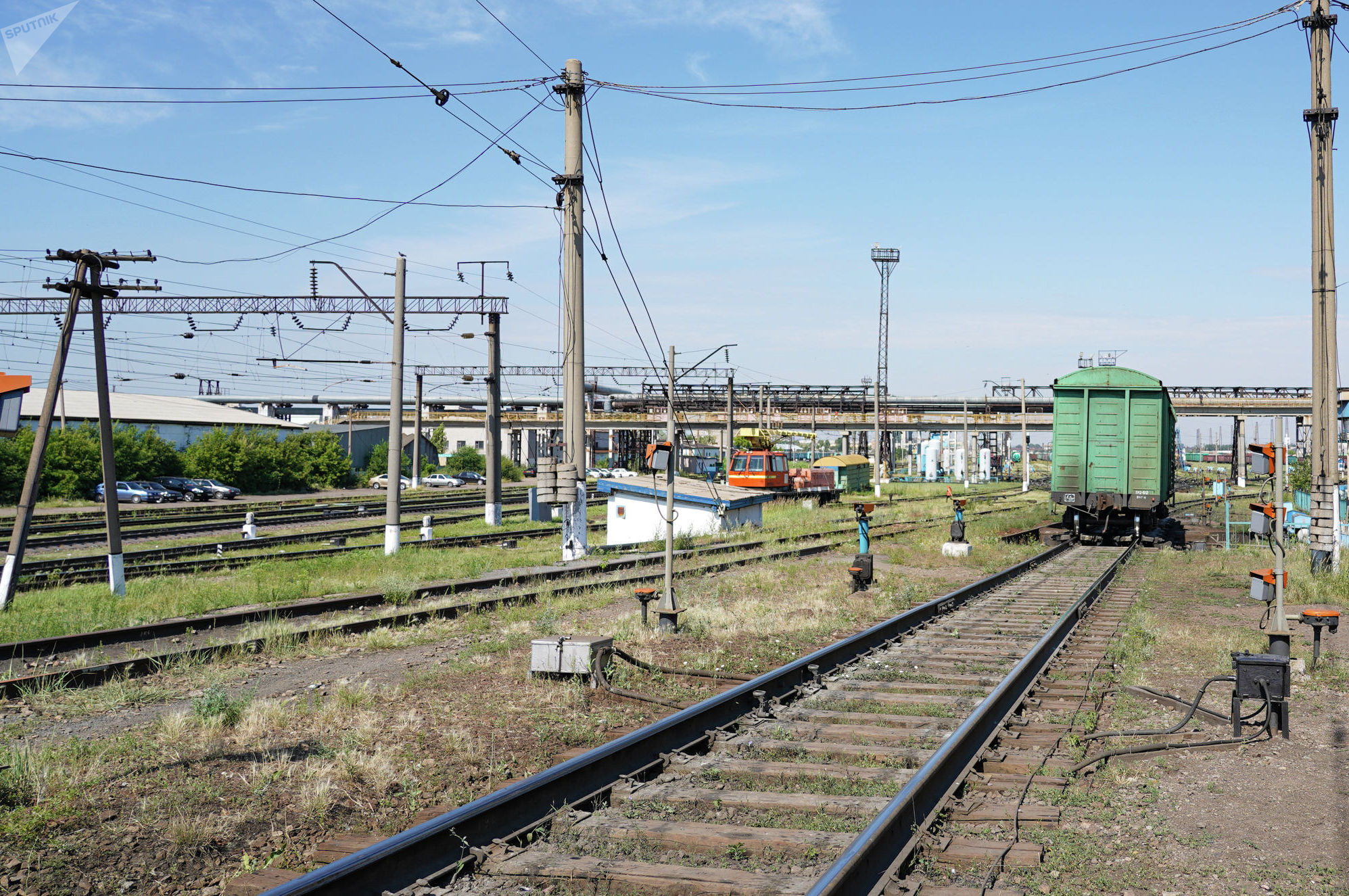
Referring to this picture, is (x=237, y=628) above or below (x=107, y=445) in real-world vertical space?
below

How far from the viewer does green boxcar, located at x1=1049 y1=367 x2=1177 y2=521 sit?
27641 mm

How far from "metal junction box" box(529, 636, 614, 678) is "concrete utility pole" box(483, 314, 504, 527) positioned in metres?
24.7

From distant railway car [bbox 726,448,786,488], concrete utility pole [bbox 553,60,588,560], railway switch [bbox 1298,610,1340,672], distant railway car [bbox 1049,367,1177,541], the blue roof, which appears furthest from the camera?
distant railway car [bbox 726,448,786,488]

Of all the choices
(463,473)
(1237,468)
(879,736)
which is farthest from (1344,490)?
(1237,468)

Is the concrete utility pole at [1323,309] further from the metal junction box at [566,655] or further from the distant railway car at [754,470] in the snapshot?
the distant railway car at [754,470]

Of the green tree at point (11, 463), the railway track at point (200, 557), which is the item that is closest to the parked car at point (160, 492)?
the green tree at point (11, 463)

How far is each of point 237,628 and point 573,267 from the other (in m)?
10.3

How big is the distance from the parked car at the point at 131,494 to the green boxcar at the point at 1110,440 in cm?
4570

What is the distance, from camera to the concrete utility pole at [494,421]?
115 feet

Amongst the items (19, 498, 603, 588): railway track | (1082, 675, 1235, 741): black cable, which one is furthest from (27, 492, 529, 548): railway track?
(1082, 675, 1235, 741): black cable

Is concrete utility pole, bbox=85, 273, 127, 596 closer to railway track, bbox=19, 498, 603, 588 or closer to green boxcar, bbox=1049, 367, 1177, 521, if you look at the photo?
railway track, bbox=19, 498, 603, 588

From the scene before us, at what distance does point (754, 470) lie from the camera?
45500 mm

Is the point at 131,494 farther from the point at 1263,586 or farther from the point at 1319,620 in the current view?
the point at 1319,620

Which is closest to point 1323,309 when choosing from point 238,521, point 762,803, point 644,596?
point 644,596
